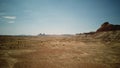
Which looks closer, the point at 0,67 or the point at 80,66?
the point at 0,67

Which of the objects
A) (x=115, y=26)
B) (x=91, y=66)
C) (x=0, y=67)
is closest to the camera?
(x=0, y=67)

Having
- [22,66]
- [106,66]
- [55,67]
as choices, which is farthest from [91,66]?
[22,66]

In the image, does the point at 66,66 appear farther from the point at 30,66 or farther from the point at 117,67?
the point at 117,67

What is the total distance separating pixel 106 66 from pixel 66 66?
4.68m

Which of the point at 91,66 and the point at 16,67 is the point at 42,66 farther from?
the point at 91,66

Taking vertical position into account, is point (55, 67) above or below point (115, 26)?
below

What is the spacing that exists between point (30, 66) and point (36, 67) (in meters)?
0.79

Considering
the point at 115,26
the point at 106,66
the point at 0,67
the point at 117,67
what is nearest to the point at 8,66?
the point at 0,67

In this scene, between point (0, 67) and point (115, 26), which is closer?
point (0, 67)

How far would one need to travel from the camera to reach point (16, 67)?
12.1m

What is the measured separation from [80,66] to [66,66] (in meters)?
1.69

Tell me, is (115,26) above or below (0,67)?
above

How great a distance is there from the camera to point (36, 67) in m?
12.2

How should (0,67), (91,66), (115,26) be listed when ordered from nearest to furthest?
(0,67)
(91,66)
(115,26)
